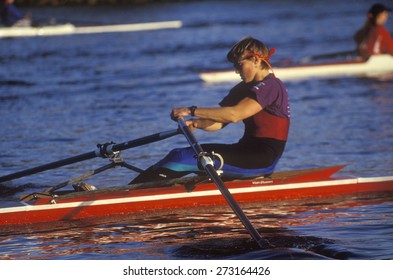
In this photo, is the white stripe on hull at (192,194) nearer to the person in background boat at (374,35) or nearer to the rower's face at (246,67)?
the rower's face at (246,67)

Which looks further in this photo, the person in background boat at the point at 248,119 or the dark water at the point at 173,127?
the person in background boat at the point at 248,119

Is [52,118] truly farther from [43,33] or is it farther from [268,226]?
[43,33]

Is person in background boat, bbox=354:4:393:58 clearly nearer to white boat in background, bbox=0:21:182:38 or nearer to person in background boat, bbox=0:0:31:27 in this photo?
person in background boat, bbox=0:0:31:27

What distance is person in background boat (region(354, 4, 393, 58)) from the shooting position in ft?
55.3

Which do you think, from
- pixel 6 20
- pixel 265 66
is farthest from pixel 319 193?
pixel 6 20

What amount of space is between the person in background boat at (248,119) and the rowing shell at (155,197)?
11 cm

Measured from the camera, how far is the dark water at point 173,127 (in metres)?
8.11

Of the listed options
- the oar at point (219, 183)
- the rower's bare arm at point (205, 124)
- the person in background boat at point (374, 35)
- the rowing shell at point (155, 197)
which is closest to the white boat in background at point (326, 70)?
the person in background boat at point (374, 35)

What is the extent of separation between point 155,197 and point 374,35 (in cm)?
934

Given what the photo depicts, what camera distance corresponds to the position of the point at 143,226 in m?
8.65

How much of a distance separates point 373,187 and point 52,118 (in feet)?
24.0

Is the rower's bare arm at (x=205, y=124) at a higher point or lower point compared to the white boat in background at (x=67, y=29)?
lower

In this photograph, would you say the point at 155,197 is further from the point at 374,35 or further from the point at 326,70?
the point at 326,70

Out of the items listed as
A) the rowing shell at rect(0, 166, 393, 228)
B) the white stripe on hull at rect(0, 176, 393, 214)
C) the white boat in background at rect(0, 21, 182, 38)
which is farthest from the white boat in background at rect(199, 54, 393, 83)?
the white boat in background at rect(0, 21, 182, 38)
